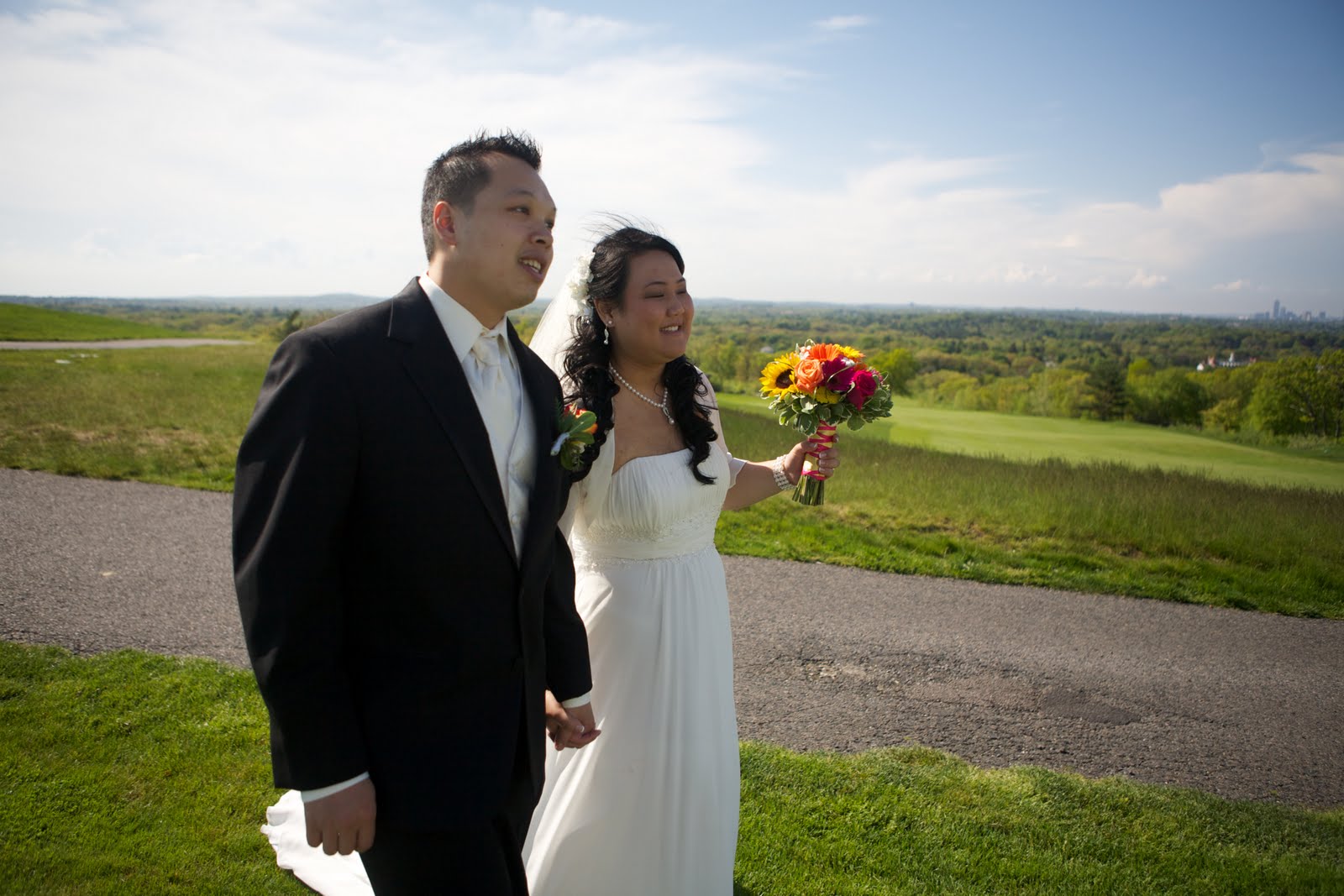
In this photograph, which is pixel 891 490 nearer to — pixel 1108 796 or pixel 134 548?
pixel 1108 796

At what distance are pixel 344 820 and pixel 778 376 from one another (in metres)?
3.12

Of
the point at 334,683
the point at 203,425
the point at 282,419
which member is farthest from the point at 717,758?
the point at 203,425

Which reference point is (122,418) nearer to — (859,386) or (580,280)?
(580,280)

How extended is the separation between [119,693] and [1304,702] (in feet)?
27.8

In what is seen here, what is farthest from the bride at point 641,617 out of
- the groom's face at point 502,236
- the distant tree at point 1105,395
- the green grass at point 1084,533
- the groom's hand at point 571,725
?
the distant tree at point 1105,395

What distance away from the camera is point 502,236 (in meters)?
2.13

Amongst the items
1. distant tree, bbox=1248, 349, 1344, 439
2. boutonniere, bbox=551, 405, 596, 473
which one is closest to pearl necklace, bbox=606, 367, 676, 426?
boutonniere, bbox=551, 405, 596, 473

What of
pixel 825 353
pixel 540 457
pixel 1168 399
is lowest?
pixel 1168 399

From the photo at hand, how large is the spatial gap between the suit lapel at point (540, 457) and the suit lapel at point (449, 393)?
0.10 m

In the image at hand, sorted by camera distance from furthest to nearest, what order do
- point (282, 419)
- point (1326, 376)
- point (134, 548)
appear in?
point (1326, 376) → point (134, 548) → point (282, 419)

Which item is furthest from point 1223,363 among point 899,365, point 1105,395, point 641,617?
point 641,617

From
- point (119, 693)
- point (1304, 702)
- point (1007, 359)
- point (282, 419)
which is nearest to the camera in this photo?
point (282, 419)

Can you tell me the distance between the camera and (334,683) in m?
1.86

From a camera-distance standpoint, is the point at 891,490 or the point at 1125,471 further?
the point at 1125,471
